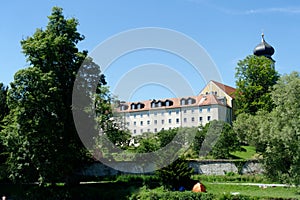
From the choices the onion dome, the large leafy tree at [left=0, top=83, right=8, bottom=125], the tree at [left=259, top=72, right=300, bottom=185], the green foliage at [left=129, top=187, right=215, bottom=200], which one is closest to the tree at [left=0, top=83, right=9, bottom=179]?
the large leafy tree at [left=0, top=83, right=8, bottom=125]

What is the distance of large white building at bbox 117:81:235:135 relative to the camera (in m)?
62.9

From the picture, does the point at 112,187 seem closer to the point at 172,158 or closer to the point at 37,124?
the point at 172,158

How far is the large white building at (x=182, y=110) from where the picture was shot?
206 ft

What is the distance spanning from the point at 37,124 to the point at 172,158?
1004 cm

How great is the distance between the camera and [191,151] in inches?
1676

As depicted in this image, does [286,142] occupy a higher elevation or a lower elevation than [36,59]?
lower

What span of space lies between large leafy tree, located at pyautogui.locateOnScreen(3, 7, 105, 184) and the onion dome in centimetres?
3721

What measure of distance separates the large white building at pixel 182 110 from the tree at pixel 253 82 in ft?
56.0

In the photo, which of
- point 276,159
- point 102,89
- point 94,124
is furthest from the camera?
point 102,89

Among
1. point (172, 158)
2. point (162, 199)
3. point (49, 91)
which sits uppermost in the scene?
point (49, 91)

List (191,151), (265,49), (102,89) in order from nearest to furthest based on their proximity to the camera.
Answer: (102,89), (191,151), (265,49)

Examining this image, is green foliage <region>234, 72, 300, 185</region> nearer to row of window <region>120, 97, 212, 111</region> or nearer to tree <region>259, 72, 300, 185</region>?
tree <region>259, 72, 300, 185</region>

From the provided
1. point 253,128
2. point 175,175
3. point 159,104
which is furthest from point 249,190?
point 159,104

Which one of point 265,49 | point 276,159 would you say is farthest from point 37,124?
point 265,49
